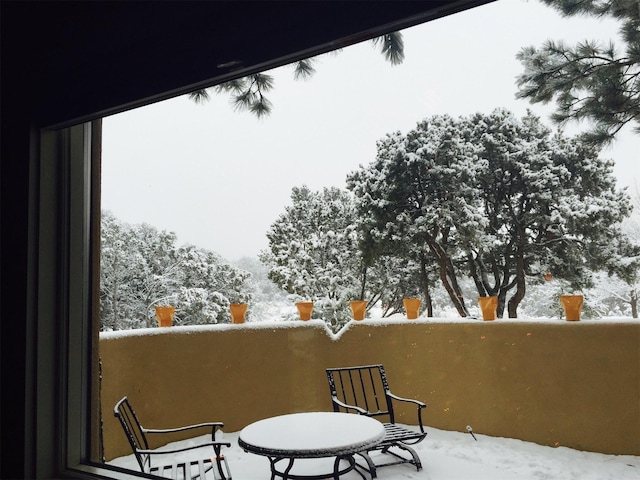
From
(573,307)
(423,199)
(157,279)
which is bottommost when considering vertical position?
(573,307)

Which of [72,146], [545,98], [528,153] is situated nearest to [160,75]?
[72,146]

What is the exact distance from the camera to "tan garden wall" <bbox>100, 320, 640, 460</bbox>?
3.82 metres

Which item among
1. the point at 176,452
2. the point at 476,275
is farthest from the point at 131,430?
the point at 476,275

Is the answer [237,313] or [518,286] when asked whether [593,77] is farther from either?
[518,286]

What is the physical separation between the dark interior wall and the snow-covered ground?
241cm

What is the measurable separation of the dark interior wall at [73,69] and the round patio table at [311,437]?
58.0 inches

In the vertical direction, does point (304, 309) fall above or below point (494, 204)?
below

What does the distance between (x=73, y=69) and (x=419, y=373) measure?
3.92 metres

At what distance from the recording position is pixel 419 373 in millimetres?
4574

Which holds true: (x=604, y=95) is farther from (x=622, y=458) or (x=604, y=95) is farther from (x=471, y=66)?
(x=471, y=66)

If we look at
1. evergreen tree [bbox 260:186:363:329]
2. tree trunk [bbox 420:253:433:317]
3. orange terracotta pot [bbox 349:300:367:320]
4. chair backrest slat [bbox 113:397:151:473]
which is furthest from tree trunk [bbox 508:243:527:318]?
chair backrest slat [bbox 113:397:151:473]

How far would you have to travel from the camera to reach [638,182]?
580 cm

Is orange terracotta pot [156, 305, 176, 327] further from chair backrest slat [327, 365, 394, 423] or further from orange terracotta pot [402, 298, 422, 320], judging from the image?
orange terracotta pot [402, 298, 422, 320]

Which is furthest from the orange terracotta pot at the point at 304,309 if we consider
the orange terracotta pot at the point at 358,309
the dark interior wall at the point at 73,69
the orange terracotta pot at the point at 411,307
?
the dark interior wall at the point at 73,69
